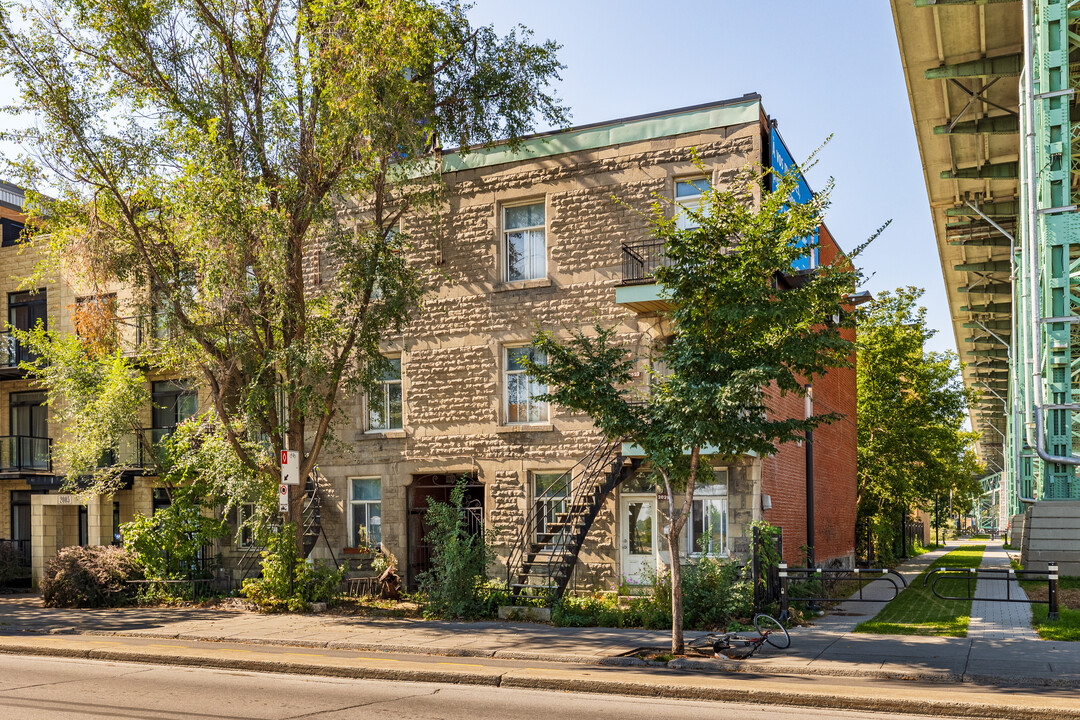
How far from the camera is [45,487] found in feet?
86.6

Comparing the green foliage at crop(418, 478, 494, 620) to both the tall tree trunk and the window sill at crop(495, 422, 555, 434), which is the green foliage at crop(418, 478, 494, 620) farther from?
the tall tree trunk

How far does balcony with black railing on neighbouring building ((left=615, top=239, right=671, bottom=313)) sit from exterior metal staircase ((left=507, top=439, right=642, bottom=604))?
9.05ft

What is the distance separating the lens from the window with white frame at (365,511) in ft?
73.1

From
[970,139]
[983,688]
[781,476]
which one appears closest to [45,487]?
[781,476]

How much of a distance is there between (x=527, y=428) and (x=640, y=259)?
4.42m

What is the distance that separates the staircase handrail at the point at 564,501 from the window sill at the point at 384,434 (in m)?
3.70

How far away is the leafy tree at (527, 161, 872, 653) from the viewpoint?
12.5 meters

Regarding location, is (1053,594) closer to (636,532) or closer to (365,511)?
(636,532)

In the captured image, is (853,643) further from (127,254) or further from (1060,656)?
(127,254)

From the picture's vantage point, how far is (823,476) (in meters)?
25.8

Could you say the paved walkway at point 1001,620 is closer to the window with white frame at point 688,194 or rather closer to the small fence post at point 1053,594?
the small fence post at point 1053,594

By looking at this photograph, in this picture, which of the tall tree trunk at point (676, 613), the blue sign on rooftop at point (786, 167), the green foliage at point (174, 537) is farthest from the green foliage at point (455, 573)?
the blue sign on rooftop at point (786, 167)

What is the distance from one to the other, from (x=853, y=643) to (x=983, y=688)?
337 centimetres

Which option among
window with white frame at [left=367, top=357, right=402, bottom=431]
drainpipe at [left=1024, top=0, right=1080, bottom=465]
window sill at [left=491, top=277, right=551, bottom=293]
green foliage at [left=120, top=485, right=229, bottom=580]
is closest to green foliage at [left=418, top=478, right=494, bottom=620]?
window with white frame at [left=367, top=357, right=402, bottom=431]
